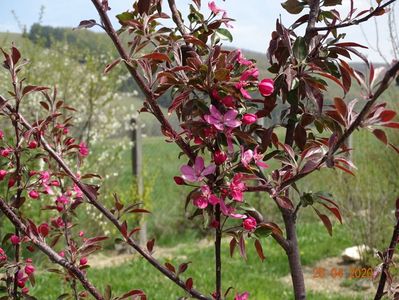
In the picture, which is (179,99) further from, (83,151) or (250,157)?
(83,151)

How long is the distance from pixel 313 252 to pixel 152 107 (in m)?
5.37

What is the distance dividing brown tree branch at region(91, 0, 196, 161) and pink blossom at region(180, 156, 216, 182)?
9 cm

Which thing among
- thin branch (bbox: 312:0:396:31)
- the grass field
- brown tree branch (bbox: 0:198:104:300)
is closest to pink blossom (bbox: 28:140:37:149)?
brown tree branch (bbox: 0:198:104:300)

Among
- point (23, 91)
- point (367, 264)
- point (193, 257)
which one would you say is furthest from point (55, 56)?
Answer: point (23, 91)

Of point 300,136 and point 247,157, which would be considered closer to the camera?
point 247,157

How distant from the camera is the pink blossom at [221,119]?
1225 mm

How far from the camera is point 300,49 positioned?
4.31 ft

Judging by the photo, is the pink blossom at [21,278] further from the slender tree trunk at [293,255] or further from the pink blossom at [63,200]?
the slender tree trunk at [293,255]

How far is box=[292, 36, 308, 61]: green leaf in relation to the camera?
1.31m

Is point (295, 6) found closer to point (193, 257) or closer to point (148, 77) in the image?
point (148, 77)

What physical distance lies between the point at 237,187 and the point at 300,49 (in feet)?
1.12

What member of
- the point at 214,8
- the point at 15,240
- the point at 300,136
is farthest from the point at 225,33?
the point at 15,240
